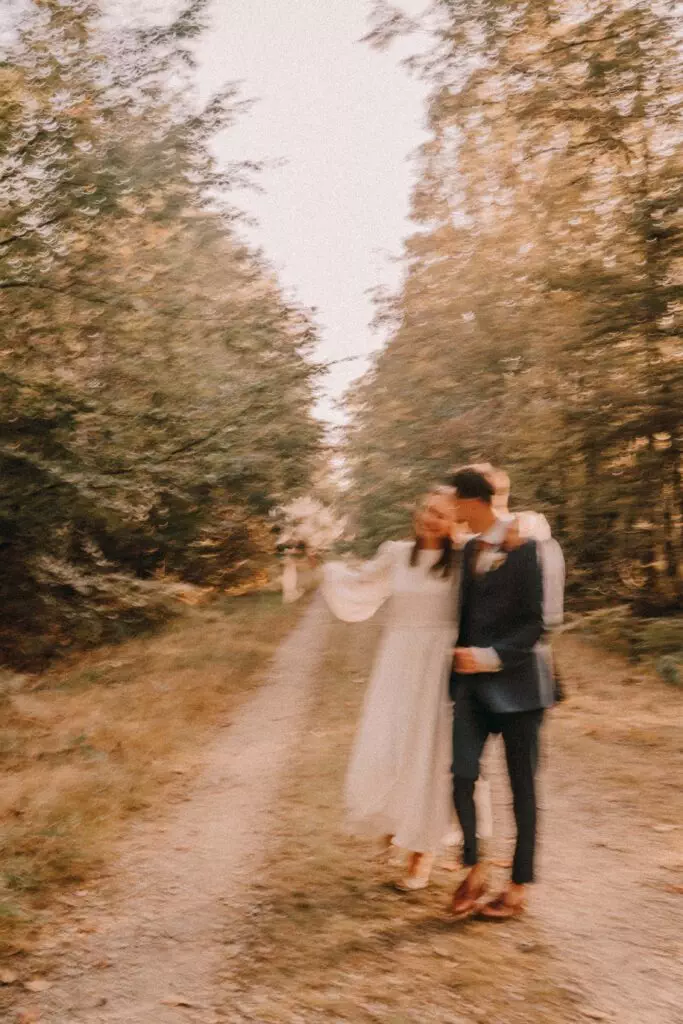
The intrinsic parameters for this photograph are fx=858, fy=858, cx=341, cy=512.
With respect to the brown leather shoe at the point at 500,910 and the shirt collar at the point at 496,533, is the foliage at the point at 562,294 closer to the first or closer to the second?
the shirt collar at the point at 496,533

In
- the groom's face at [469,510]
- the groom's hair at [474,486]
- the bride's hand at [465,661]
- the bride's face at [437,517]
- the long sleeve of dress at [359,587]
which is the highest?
the groom's hair at [474,486]

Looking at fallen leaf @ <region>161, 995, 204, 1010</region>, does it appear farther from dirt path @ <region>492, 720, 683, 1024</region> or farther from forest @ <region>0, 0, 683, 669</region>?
forest @ <region>0, 0, 683, 669</region>

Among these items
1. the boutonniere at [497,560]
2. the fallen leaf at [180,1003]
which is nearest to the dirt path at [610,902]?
the fallen leaf at [180,1003]

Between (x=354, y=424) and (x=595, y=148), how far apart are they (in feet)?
21.3

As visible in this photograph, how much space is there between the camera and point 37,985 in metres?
3.88

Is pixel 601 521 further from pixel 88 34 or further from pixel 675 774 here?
pixel 88 34

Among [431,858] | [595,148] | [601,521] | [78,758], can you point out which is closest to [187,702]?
[78,758]

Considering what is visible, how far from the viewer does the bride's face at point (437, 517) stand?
15.1ft

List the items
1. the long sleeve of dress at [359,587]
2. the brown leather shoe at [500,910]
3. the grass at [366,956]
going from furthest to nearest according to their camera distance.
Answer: the long sleeve of dress at [359,587]
the brown leather shoe at [500,910]
the grass at [366,956]

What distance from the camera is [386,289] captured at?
15258 millimetres

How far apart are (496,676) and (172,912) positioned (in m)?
2.23

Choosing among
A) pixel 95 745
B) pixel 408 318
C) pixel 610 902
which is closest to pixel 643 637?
pixel 408 318

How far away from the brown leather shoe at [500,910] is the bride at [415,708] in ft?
1.38

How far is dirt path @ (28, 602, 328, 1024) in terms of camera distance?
3676 mm
